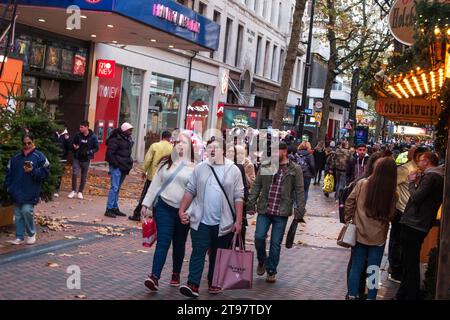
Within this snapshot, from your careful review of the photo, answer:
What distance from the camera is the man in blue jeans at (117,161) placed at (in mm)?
12984

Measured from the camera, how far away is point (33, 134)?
1080 centimetres

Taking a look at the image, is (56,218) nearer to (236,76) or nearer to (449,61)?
(449,61)

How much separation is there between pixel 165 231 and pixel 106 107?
17.4 m

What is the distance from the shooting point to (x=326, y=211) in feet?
58.7

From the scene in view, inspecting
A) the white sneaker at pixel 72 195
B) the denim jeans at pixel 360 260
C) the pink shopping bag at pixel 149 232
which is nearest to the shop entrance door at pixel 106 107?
the white sneaker at pixel 72 195

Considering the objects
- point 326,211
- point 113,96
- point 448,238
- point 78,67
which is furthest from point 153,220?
point 113,96

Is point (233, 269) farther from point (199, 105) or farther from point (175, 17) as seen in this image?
point (199, 105)

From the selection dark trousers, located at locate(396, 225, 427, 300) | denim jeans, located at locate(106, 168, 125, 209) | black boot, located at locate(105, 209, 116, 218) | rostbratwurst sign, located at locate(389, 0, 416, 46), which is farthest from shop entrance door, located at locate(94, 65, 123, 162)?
dark trousers, located at locate(396, 225, 427, 300)

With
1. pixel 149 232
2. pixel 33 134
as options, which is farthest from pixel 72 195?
pixel 149 232

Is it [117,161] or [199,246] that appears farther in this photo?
[117,161]

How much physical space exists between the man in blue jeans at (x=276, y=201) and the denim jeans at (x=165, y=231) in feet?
3.94

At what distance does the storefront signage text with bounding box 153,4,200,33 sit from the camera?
18.8m

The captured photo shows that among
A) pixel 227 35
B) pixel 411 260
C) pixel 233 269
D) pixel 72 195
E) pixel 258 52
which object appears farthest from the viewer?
pixel 258 52

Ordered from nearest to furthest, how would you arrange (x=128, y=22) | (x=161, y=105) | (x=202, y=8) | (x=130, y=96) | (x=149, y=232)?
(x=149, y=232), (x=128, y=22), (x=130, y=96), (x=161, y=105), (x=202, y=8)
